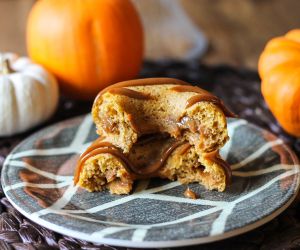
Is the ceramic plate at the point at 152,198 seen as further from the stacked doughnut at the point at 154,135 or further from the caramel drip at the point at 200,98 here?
the caramel drip at the point at 200,98

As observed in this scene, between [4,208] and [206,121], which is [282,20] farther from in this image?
[4,208]

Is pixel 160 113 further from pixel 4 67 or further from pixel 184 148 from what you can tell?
pixel 4 67

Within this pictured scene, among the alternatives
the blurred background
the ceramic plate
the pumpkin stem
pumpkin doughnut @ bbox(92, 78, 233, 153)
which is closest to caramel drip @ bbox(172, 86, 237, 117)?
pumpkin doughnut @ bbox(92, 78, 233, 153)

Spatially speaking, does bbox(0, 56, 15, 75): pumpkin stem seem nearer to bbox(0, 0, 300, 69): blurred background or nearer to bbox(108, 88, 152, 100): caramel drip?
bbox(108, 88, 152, 100): caramel drip

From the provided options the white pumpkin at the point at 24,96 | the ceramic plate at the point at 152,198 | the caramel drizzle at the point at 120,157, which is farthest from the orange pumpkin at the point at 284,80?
the white pumpkin at the point at 24,96

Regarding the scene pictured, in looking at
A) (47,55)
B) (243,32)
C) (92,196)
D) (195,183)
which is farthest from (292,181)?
(243,32)

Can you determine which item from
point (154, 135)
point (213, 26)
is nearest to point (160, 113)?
point (154, 135)
